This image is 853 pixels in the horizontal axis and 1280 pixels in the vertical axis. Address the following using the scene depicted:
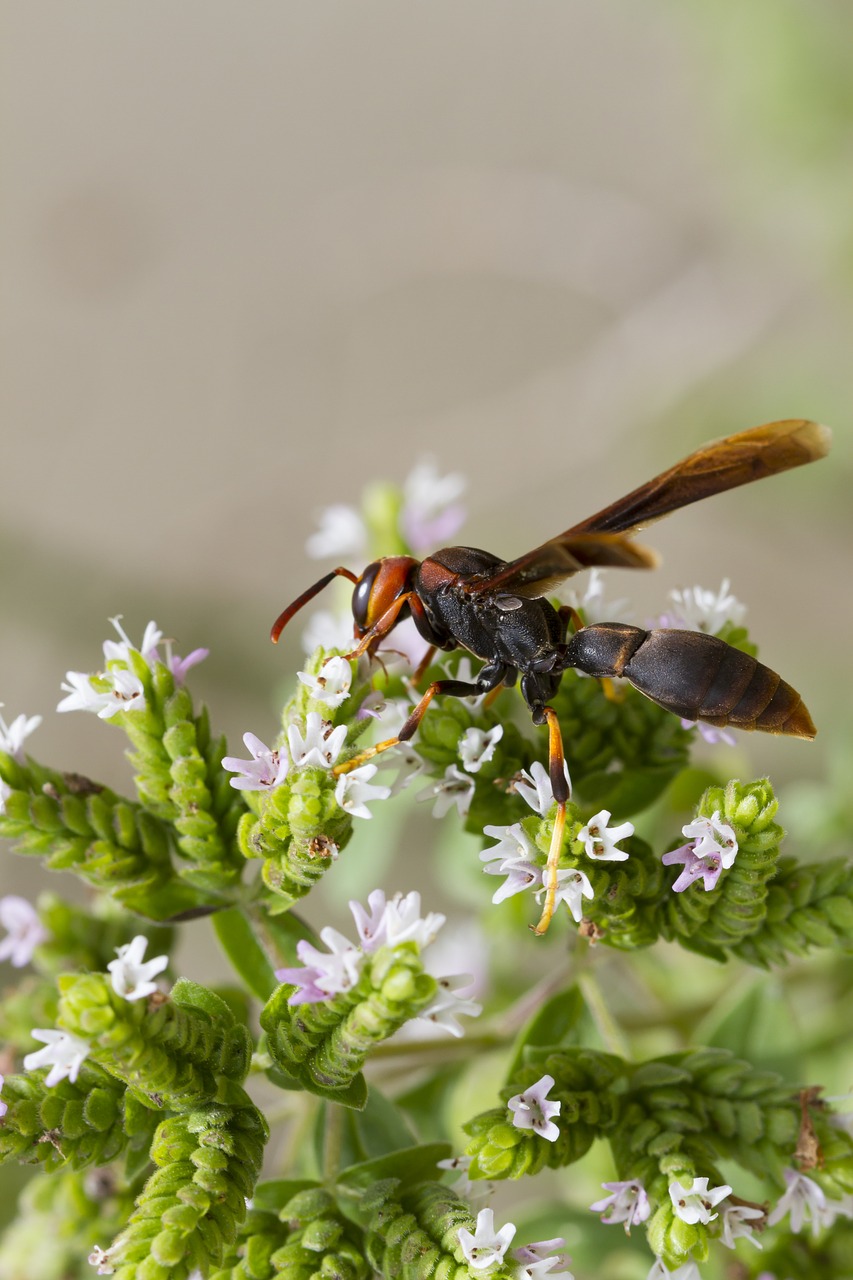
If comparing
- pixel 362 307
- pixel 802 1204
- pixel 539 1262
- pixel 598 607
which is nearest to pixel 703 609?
pixel 598 607

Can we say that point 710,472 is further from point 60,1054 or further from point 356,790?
point 60,1054

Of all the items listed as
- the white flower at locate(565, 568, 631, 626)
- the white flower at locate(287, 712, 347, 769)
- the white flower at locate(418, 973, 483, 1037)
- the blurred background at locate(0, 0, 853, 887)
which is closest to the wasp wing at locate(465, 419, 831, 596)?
the white flower at locate(565, 568, 631, 626)

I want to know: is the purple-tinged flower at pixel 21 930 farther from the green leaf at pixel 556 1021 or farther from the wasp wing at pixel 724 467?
the wasp wing at pixel 724 467

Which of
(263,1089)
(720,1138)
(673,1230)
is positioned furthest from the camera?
(263,1089)

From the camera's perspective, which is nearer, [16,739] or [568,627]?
[16,739]

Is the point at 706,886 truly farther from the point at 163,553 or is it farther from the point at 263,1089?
the point at 163,553

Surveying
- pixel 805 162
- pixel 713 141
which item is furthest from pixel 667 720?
pixel 713 141

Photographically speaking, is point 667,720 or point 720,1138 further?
point 667,720
